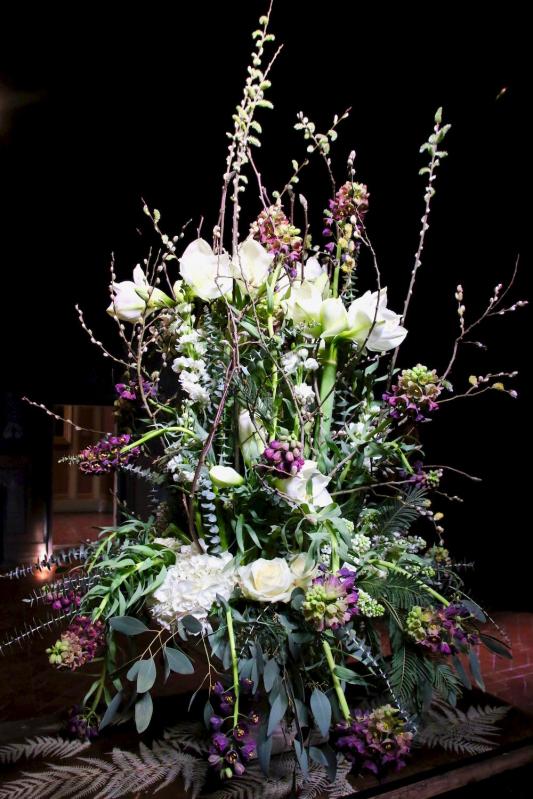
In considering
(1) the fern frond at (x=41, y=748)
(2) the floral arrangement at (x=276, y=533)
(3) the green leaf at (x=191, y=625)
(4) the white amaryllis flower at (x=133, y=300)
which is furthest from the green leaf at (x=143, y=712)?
(4) the white amaryllis flower at (x=133, y=300)

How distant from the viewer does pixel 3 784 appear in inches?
33.4

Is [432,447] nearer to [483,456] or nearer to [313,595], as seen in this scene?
[483,456]

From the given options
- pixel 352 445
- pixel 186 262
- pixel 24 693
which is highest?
pixel 186 262

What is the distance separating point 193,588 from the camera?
865 mm

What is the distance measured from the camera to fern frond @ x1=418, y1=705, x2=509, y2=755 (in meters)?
0.96

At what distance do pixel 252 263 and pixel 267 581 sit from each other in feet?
1.73

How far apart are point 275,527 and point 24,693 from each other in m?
2.79

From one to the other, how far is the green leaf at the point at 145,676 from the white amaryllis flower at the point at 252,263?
1.98ft

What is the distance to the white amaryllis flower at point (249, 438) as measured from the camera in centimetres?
100

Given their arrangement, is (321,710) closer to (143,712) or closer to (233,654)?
(233,654)

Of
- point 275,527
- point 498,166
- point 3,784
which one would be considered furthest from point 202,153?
point 3,784

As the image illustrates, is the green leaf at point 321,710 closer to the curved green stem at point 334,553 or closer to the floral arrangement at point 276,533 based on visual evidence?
the floral arrangement at point 276,533

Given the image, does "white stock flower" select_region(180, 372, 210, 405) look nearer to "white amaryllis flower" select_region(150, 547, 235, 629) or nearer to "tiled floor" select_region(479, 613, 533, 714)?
"white amaryllis flower" select_region(150, 547, 235, 629)

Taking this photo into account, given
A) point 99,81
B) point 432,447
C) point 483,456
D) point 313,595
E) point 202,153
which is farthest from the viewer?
point 432,447
